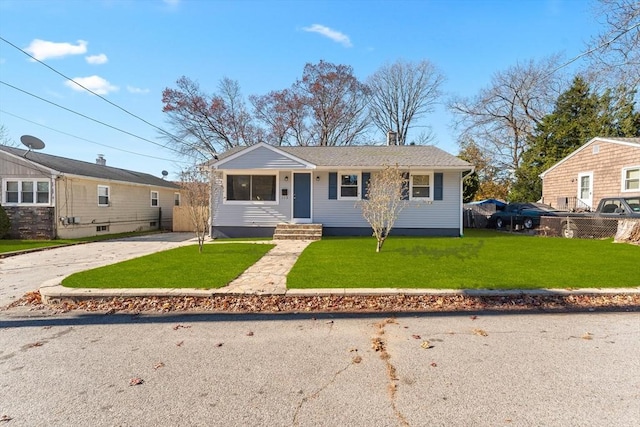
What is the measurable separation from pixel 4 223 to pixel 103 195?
171 inches

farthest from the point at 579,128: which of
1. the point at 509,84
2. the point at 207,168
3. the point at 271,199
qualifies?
the point at 207,168

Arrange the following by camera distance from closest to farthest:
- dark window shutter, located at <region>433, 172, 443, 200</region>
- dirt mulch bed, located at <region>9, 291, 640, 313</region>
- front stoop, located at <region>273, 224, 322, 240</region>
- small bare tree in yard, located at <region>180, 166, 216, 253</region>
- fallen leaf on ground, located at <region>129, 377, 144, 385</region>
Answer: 1. fallen leaf on ground, located at <region>129, 377, 144, 385</region>
2. dirt mulch bed, located at <region>9, 291, 640, 313</region>
3. small bare tree in yard, located at <region>180, 166, 216, 253</region>
4. front stoop, located at <region>273, 224, 322, 240</region>
5. dark window shutter, located at <region>433, 172, 443, 200</region>

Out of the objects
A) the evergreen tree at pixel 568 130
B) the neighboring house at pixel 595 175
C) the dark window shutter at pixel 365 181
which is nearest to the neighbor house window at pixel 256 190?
the dark window shutter at pixel 365 181

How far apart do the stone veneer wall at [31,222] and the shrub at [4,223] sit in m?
0.36

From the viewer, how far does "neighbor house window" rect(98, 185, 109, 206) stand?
694 inches

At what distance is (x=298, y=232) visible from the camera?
43.2ft

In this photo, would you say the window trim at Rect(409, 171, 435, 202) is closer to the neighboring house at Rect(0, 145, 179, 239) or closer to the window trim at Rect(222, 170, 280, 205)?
the window trim at Rect(222, 170, 280, 205)

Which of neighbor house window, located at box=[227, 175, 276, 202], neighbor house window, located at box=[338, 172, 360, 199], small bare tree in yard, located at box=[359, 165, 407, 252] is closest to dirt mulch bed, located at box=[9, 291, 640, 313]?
small bare tree in yard, located at box=[359, 165, 407, 252]

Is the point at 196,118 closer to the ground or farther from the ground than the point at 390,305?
farther from the ground

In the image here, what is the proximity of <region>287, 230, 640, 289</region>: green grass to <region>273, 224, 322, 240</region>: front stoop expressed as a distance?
→ 7.91 feet

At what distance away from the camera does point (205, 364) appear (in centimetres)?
337

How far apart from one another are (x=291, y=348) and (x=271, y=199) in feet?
35.7

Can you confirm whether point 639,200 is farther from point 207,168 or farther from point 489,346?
point 207,168

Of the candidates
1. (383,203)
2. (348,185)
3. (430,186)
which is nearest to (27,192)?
(348,185)
